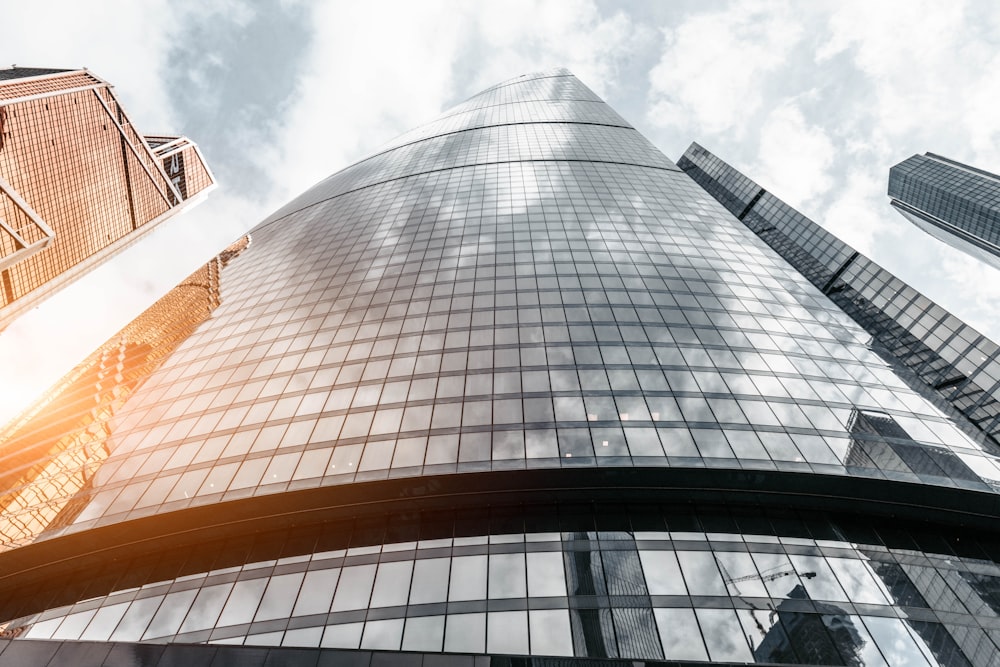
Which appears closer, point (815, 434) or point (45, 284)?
point (815, 434)

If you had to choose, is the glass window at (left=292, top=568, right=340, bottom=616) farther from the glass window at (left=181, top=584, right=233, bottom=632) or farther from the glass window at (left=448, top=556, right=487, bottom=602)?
the glass window at (left=448, top=556, right=487, bottom=602)

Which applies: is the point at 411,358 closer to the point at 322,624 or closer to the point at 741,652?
the point at 322,624

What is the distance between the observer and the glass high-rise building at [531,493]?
16.8m

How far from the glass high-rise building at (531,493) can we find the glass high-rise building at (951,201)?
156099mm

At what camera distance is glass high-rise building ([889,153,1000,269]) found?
473 ft

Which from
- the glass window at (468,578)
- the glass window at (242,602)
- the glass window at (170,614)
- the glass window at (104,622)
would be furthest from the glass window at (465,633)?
the glass window at (104,622)

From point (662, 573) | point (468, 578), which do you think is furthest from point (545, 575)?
point (662, 573)

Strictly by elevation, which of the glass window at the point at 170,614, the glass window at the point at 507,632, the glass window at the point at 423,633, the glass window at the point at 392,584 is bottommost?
the glass window at the point at 170,614

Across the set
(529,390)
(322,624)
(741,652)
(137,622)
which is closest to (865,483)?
(741,652)

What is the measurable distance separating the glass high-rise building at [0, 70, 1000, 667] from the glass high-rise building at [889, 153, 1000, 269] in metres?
156

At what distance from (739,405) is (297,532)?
2279cm

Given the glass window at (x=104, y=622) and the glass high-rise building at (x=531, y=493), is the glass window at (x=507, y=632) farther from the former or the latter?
the glass window at (x=104, y=622)

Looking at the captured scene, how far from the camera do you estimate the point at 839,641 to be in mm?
16109

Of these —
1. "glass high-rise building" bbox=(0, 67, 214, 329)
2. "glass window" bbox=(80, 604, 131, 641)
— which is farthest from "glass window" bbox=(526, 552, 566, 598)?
"glass high-rise building" bbox=(0, 67, 214, 329)
